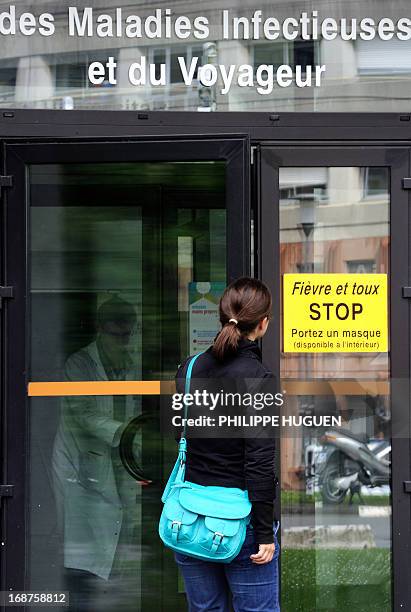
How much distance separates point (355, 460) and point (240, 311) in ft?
4.46

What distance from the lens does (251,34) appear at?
4.37 metres

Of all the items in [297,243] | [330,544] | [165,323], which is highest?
[297,243]

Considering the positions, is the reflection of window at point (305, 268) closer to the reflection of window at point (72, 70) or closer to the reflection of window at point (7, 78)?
the reflection of window at point (72, 70)

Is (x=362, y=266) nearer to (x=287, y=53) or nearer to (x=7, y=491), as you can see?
(x=287, y=53)

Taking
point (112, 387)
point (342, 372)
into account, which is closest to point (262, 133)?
point (342, 372)

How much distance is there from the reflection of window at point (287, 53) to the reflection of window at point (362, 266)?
88 cm

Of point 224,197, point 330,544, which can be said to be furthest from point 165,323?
point 330,544

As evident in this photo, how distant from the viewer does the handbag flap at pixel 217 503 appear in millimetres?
3201

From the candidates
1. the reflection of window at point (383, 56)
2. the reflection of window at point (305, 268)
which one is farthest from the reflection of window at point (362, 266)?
the reflection of window at point (383, 56)

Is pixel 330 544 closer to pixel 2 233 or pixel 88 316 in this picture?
pixel 88 316

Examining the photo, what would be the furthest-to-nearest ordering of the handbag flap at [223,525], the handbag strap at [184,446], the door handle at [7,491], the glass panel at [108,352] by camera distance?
the glass panel at [108,352]
the door handle at [7,491]
the handbag strap at [184,446]
the handbag flap at [223,525]

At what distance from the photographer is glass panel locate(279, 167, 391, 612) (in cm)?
437

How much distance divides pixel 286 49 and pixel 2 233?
57.8 inches

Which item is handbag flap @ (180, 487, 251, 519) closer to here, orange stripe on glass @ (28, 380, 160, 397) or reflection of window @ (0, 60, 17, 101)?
orange stripe on glass @ (28, 380, 160, 397)
